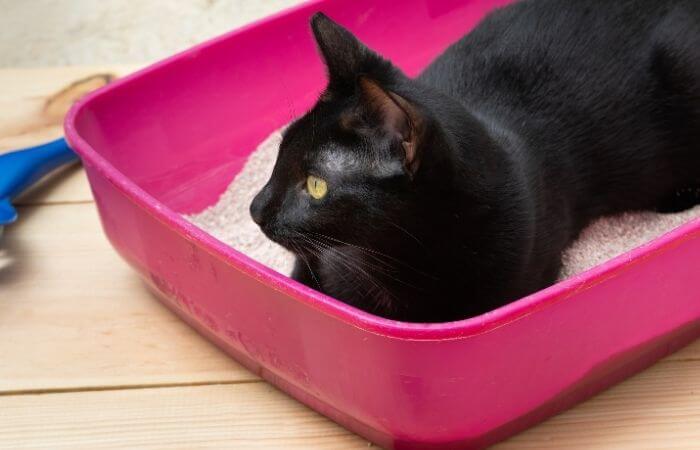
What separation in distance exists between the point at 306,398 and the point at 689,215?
1.59 feet

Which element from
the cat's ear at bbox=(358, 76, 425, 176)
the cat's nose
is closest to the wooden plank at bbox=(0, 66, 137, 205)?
the cat's nose

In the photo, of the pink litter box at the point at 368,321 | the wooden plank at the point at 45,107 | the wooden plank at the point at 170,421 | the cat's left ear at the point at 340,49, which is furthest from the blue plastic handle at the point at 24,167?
the cat's left ear at the point at 340,49

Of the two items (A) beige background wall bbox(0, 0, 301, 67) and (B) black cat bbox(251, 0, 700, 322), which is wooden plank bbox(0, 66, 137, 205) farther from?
(B) black cat bbox(251, 0, 700, 322)

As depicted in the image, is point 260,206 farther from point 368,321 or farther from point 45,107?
point 45,107

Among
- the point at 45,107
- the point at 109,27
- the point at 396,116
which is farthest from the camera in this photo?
the point at 109,27

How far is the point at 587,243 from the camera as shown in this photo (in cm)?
105

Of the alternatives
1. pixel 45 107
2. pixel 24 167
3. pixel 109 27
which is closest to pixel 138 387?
pixel 24 167

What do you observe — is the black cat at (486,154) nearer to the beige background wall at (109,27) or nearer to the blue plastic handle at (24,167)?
the blue plastic handle at (24,167)

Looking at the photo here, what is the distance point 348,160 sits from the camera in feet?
2.42

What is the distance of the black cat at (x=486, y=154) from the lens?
728 millimetres

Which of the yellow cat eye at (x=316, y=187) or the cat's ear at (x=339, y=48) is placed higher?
the cat's ear at (x=339, y=48)

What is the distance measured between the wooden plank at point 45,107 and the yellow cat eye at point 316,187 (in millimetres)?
536

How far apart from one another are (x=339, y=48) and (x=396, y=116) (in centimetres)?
10

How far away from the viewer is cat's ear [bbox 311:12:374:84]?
74cm
